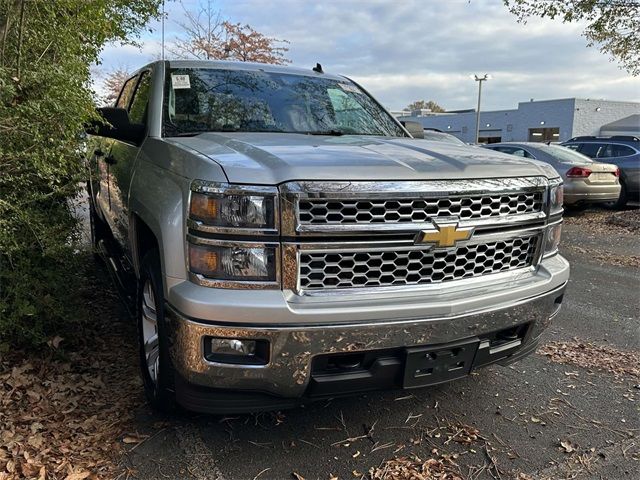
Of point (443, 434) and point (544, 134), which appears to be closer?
point (443, 434)

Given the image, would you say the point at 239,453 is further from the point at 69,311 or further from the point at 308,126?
the point at 308,126

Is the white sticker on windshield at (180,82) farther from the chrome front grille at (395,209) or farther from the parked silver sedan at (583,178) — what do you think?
the parked silver sedan at (583,178)

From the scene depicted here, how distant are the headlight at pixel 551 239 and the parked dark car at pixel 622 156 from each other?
1050 cm

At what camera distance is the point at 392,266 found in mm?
2348

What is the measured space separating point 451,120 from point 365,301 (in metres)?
48.9

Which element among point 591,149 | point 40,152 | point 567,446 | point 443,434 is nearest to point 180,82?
point 40,152

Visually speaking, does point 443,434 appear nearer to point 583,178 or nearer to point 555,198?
point 555,198

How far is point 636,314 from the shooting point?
15.9 ft

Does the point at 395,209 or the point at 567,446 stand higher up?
the point at 395,209

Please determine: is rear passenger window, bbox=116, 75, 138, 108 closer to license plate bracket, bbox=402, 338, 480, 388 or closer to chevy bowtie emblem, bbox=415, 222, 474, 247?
chevy bowtie emblem, bbox=415, 222, 474, 247

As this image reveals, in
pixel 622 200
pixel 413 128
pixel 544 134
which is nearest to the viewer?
pixel 413 128

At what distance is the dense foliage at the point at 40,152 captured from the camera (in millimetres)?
2971

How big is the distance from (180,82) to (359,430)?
97.5 inches

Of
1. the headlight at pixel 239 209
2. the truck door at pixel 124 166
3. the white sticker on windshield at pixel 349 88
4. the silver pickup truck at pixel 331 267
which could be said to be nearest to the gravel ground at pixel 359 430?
the silver pickup truck at pixel 331 267
